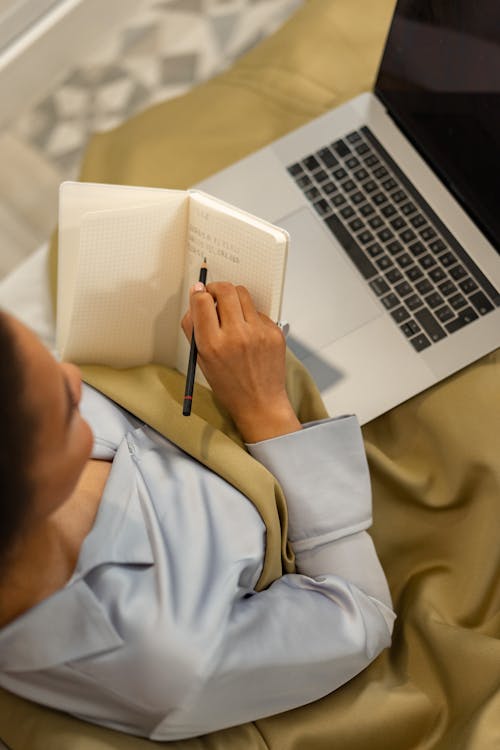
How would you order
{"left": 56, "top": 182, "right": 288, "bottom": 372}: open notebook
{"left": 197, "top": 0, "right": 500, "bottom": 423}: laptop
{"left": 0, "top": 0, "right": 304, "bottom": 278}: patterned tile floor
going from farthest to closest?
{"left": 0, "top": 0, "right": 304, "bottom": 278}: patterned tile floor
{"left": 197, "top": 0, "right": 500, "bottom": 423}: laptop
{"left": 56, "top": 182, "right": 288, "bottom": 372}: open notebook

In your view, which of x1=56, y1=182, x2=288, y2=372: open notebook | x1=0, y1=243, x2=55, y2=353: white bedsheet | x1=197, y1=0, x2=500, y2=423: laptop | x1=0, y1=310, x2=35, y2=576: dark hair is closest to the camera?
x1=0, y1=310, x2=35, y2=576: dark hair

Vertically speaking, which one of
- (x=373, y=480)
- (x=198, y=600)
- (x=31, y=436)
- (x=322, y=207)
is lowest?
(x=373, y=480)

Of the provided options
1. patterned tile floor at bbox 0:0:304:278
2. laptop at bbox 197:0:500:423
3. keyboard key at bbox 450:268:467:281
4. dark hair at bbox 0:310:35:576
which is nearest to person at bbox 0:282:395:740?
dark hair at bbox 0:310:35:576

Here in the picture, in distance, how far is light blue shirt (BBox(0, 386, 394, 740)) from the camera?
0.60m

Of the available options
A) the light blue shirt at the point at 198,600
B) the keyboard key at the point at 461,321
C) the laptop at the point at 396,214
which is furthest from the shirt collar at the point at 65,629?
the keyboard key at the point at 461,321

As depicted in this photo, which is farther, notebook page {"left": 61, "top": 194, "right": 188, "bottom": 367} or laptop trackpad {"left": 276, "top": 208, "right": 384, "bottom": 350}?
laptop trackpad {"left": 276, "top": 208, "right": 384, "bottom": 350}

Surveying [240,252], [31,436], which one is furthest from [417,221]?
[31,436]

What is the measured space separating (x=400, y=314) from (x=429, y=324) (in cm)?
3

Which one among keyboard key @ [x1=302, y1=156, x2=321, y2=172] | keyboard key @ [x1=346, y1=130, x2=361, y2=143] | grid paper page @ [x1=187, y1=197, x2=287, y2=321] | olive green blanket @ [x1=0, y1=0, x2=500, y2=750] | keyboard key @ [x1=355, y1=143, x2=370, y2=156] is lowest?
olive green blanket @ [x1=0, y1=0, x2=500, y2=750]

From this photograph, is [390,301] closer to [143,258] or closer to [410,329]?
[410,329]

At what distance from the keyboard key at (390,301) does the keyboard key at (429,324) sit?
0.03 metres

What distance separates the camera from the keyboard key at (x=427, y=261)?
2.86 feet

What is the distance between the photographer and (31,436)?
0.50 meters

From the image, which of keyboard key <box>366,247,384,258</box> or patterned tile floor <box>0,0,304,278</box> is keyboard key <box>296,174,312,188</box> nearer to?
keyboard key <box>366,247,384,258</box>
